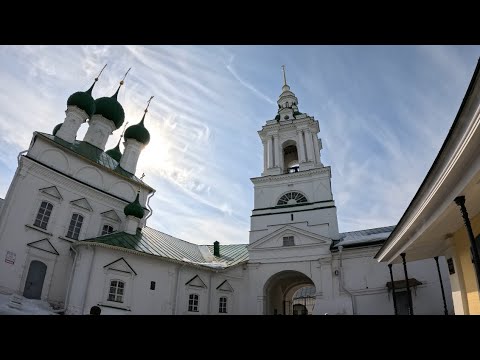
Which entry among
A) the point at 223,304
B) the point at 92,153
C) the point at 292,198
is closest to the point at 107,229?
the point at 92,153

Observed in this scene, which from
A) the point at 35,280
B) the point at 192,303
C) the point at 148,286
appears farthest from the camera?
the point at 192,303

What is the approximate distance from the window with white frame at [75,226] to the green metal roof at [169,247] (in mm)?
2068

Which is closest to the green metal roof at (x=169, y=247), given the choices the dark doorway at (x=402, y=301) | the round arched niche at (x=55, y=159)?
the round arched niche at (x=55, y=159)

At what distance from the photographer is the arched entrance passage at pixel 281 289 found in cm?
2380

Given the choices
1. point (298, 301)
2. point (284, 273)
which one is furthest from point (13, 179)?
point (298, 301)

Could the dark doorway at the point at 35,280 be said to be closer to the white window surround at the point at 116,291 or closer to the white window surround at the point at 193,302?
the white window surround at the point at 116,291

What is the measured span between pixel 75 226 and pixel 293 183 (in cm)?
1693

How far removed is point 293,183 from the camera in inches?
1085

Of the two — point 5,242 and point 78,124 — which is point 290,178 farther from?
point 5,242

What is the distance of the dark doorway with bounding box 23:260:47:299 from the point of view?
1759cm

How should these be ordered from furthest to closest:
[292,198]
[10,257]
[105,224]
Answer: [292,198] < [105,224] < [10,257]

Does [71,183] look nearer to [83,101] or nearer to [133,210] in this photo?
[133,210]
